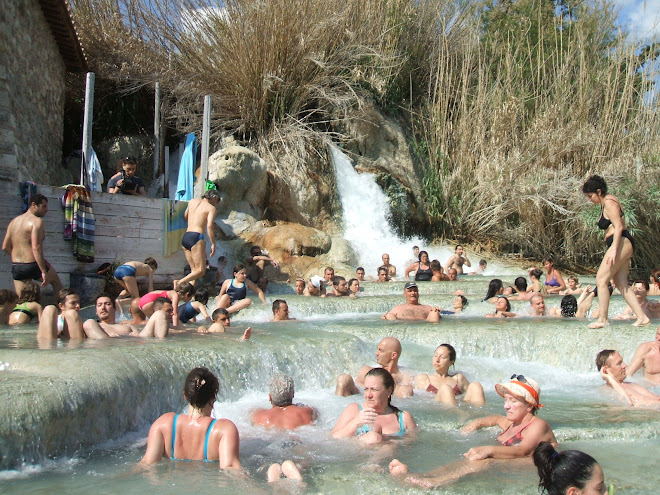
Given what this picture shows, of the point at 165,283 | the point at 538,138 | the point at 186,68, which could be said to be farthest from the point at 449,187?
the point at 165,283

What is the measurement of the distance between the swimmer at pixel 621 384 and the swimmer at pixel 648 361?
37 cm

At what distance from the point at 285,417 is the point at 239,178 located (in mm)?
10102

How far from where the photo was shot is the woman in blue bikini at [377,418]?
175 inches

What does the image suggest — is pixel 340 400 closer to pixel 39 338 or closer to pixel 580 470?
pixel 39 338

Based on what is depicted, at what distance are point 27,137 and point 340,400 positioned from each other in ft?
27.0

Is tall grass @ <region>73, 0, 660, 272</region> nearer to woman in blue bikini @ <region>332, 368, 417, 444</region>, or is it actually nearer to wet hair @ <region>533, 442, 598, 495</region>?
woman in blue bikini @ <region>332, 368, 417, 444</region>

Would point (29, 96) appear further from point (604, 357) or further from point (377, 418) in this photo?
Answer: point (604, 357)

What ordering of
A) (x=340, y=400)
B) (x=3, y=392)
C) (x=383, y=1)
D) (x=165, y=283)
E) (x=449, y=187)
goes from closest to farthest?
(x=3, y=392) < (x=340, y=400) < (x=165, y=283) < (x=449, y=187) < (x=383, y=1)

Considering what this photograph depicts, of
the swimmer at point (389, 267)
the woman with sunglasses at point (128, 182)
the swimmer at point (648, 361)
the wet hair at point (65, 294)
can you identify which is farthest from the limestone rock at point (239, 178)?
the swimmer at point (648, 361)

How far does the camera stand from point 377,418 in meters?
4.53

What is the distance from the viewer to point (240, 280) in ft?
32.7

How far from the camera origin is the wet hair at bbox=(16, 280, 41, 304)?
8125 mm

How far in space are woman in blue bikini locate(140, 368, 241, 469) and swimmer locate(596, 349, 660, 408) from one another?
3362mm

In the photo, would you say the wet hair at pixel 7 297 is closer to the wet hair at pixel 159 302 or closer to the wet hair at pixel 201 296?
the wet hair at pixel 159 302
